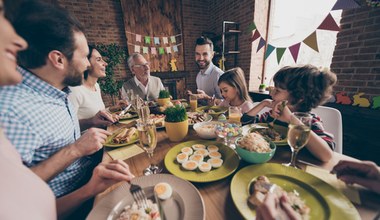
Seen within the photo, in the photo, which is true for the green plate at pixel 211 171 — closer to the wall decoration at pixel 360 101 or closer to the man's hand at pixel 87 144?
the man's hand at pixel 87 144

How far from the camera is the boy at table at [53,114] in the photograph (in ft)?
2.25

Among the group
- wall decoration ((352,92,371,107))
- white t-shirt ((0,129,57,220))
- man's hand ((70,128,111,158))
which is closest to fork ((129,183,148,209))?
white t-shirt ((0,129,57,220))

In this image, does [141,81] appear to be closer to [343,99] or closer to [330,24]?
[330,24]

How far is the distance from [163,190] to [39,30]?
1.25 m

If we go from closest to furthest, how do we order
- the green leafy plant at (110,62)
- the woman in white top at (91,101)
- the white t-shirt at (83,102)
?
the woman in white top at (91,101), the white t-shirt at (83,102), the green leafy plant at (110,62)

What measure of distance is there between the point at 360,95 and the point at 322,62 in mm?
994

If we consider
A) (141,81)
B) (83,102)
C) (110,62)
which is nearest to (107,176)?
(83,102)

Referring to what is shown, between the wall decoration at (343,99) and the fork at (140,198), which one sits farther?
the wall decoration at (343,99)

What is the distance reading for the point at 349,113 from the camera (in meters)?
2.12

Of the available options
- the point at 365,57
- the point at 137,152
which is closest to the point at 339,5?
the point at 365,57

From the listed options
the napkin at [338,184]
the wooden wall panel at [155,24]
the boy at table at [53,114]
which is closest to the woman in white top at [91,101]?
the boy at table at [53,114]

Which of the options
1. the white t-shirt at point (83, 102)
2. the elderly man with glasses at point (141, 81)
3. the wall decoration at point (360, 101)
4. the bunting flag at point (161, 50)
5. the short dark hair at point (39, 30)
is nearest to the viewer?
the short dark hair at point (39, 30)

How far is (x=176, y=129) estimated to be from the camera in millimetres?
1061

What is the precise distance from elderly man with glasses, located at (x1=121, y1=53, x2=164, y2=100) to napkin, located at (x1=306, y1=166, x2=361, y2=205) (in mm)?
2516
